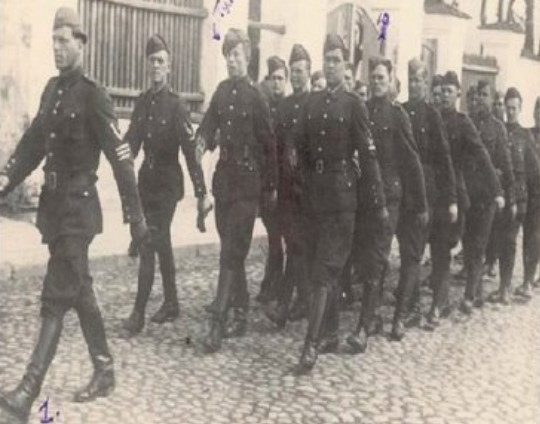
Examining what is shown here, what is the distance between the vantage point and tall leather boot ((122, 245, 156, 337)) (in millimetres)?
6520

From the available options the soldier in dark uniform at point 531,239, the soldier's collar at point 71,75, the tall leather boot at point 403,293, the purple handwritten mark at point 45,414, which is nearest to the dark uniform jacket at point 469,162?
the tall leather boot at point 403,293

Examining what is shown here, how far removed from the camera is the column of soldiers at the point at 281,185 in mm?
5023

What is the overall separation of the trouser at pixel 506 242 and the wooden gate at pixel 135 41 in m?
5.00

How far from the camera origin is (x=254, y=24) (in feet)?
46.0

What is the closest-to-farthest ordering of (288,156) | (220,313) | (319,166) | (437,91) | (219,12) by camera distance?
(319,166) → (220,313) → (288,156) → (437,91) → (219,12)

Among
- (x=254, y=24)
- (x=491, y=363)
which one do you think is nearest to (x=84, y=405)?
(x=491, y=363)

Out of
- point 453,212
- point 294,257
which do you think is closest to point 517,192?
point 453,212

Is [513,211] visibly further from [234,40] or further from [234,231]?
[234,40]

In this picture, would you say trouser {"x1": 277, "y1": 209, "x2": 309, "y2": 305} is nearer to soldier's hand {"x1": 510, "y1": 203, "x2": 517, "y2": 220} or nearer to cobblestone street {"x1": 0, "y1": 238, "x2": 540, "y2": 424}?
cobblestone street {"x1": 0, "y1": 238, "x2": 540, "y2": 424}

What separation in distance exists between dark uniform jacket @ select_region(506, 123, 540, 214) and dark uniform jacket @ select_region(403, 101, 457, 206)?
1671 millimetres

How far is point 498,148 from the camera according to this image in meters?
8.64

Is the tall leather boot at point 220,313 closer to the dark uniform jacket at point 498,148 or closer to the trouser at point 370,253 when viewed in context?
the trouser at point 370,253

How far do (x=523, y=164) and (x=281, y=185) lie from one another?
263 centimetres

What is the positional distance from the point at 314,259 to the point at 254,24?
796 centimetres
